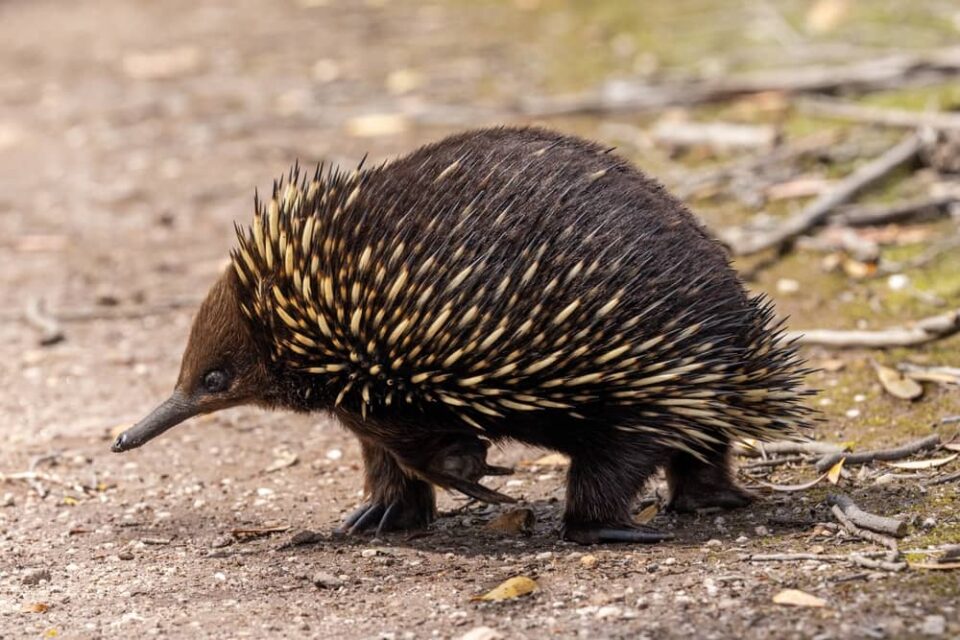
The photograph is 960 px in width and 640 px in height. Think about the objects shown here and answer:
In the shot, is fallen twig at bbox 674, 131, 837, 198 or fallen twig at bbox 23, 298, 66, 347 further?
fallen twig at bbox 674, 131, 837, 198

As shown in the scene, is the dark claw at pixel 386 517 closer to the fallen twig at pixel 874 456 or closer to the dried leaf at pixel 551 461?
the dried leaf at pixel 551 461

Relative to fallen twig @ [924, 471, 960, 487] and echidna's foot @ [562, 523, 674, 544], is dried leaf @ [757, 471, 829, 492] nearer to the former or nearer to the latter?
fallen twig @ [924, 471, 960, 487]

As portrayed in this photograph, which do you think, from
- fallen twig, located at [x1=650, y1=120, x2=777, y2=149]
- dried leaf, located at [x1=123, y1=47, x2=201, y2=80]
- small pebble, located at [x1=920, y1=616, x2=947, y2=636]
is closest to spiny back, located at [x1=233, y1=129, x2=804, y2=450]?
small pebble, located at [x1=920, y1=616, x2=947, y2=636]

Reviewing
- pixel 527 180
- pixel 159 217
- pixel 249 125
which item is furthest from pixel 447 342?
pixel 249 125

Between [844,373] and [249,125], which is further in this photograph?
[249,125]

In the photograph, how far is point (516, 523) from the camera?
4.35 m

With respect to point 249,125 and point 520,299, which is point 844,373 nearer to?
point 520,299

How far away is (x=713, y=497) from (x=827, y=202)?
9.58 ft

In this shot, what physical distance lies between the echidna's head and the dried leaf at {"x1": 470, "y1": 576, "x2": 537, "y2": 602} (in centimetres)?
105

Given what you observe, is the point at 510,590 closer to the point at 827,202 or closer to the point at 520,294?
the point at 520,294

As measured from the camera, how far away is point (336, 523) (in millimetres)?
4598

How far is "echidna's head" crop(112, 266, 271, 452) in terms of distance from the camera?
4.23m

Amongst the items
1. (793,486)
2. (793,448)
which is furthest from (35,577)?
(793,448)

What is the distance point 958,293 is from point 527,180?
279cm
